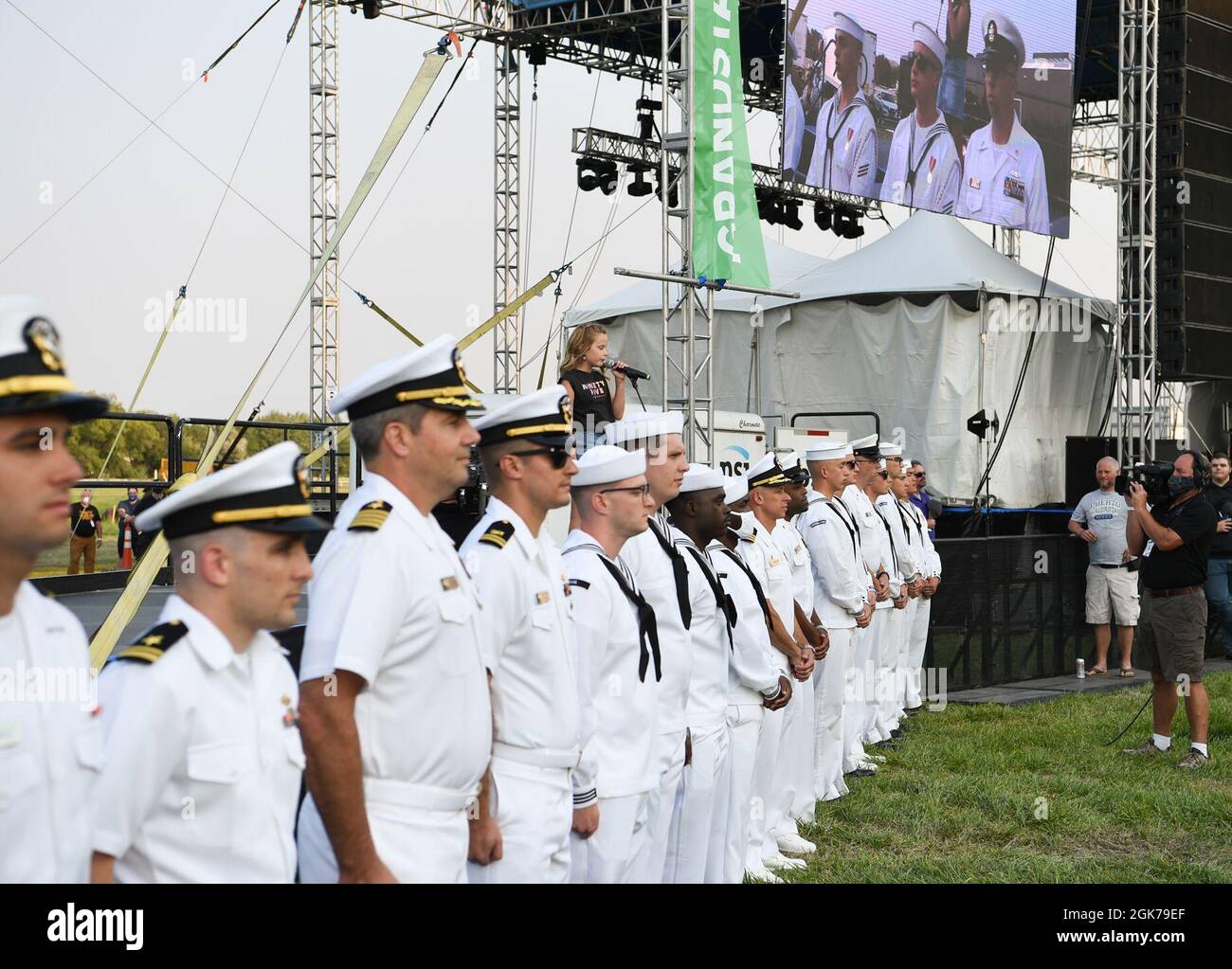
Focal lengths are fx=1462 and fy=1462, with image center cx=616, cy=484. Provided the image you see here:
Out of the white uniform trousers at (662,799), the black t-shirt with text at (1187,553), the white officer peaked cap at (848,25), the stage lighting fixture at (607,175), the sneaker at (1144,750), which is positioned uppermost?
the white officer peaked cap at (848,25)

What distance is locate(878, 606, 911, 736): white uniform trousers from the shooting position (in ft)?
32.6

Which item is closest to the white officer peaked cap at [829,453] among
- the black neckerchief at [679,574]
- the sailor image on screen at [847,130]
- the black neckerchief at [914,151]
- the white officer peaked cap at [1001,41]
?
the black neckerchief at [679,574]

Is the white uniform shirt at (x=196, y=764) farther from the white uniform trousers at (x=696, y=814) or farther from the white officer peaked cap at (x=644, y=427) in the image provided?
the white uniform trousers at (x=696, y=814)

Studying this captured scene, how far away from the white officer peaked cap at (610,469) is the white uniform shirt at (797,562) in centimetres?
301

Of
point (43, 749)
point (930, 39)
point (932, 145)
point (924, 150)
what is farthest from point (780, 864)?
point (930, 39)

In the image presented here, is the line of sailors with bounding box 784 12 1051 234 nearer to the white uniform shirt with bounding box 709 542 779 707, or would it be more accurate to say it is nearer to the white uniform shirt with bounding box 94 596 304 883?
the white uniform shirt with bounding box 709 542 779 707

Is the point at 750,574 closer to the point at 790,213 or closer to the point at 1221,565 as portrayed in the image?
the point at 1221,565

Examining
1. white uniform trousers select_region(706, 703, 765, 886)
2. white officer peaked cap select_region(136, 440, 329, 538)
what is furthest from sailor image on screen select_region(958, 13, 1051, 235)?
white officer peaked cap select_region(136, 440, 329, 538)

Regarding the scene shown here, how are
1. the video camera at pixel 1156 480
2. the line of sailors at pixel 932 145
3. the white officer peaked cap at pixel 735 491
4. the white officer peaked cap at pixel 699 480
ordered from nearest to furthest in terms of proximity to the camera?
the white officer peaked cap at pixel 699 480
the white officer peaked cap at pixel 735 491
the video camera at pixel 1156 480
the line of sailors at pixel 932 145

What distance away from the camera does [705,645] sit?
5355mm

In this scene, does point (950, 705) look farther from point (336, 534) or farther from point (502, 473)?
point (336, 534)

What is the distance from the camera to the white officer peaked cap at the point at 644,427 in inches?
199

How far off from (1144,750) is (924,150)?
7787mm
